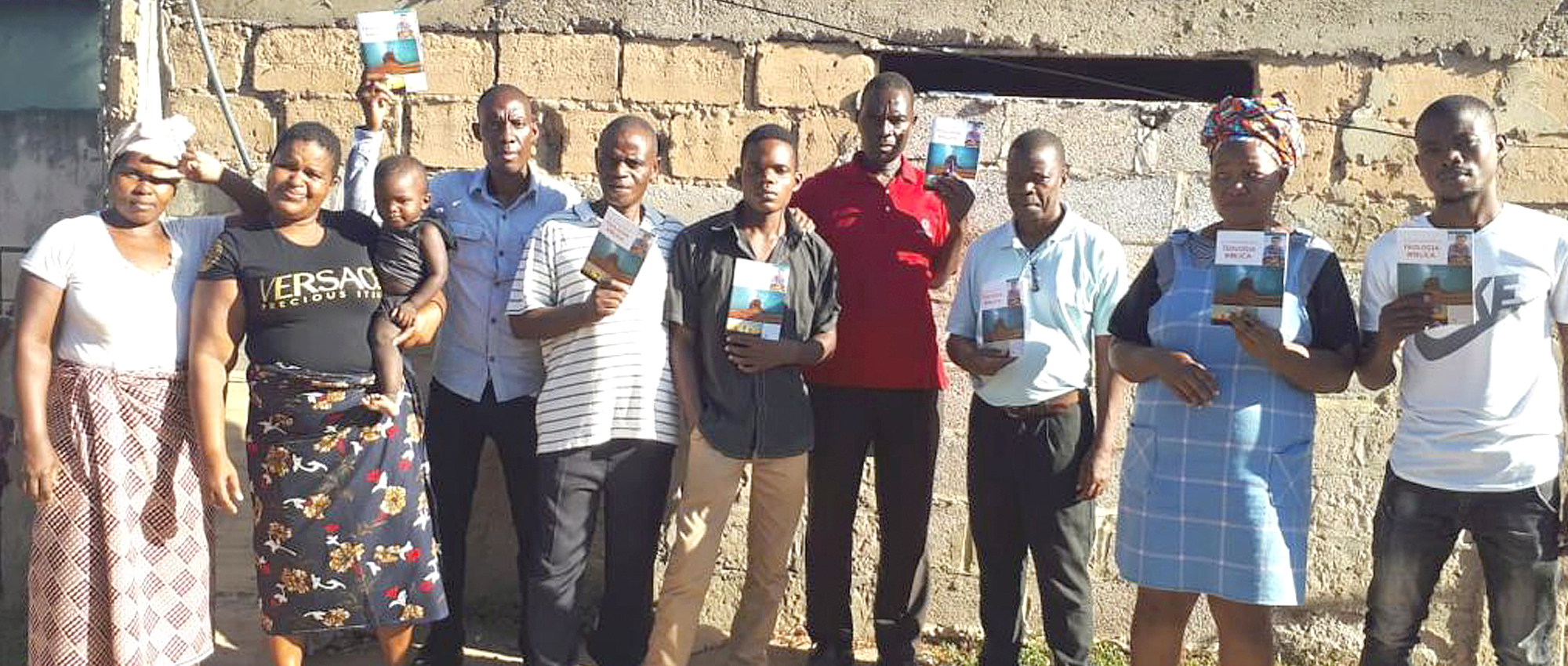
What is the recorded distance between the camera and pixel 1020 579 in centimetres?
411

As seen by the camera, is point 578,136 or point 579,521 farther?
point 578,136

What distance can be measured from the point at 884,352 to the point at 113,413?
87.4 inches

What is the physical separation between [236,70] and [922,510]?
307 cm

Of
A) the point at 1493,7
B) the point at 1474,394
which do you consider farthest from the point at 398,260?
the point at 1493,7

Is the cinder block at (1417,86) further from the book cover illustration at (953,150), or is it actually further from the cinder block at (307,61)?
the cinder block at (307,61)

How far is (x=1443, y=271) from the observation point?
323cm

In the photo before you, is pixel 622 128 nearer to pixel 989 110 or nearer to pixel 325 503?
pixel 325 503

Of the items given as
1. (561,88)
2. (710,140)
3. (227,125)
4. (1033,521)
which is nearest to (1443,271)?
(1033,521)

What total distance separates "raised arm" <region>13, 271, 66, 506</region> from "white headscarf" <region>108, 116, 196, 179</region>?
43cm

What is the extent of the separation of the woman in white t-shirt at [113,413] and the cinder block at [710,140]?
1.66 meters

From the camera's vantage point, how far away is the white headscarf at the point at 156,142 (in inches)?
145

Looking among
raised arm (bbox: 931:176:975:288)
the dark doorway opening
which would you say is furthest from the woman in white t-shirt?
the dark doorway opening

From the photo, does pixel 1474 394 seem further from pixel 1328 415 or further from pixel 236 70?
pixel 236 70

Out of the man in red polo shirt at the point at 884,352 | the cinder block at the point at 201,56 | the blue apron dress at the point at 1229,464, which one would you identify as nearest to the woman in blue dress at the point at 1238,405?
the blue apron dress at the point at 1229,464
